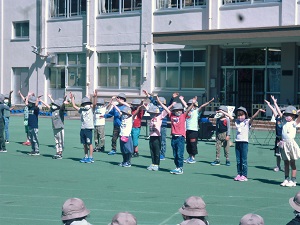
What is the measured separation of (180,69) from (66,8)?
34.5ft

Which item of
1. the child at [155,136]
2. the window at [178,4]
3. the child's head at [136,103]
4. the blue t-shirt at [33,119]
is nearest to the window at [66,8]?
the window at [178,4]

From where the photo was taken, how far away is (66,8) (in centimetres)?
4453

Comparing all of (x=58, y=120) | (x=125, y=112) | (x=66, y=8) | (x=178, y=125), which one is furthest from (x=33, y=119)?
(x=66, y=8)

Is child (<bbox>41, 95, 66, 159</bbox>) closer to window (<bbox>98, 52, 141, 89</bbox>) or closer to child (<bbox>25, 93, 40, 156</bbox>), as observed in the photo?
child (<bbox>25, 93, 40, 156</bbox>)

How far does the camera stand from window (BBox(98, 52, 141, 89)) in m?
40.5

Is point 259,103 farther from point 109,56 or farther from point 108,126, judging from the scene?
point 109,56

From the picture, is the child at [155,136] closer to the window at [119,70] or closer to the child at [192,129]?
the child at [192,129]

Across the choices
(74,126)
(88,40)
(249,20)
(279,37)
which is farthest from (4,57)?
(279,37)

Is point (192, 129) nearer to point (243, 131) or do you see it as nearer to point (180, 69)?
point (243, 131)

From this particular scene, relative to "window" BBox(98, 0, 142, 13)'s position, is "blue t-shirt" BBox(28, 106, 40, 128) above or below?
below

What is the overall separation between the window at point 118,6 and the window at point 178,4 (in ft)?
5.20

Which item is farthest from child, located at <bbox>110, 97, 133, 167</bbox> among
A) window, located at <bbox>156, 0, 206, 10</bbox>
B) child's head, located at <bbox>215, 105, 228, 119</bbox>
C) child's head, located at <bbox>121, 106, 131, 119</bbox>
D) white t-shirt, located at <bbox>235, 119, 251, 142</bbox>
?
window, located at <bbox>156, 0, 206, 10</bbox>

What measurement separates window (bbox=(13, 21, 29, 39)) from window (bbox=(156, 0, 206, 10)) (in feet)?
40.3

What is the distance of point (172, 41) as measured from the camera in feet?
113
